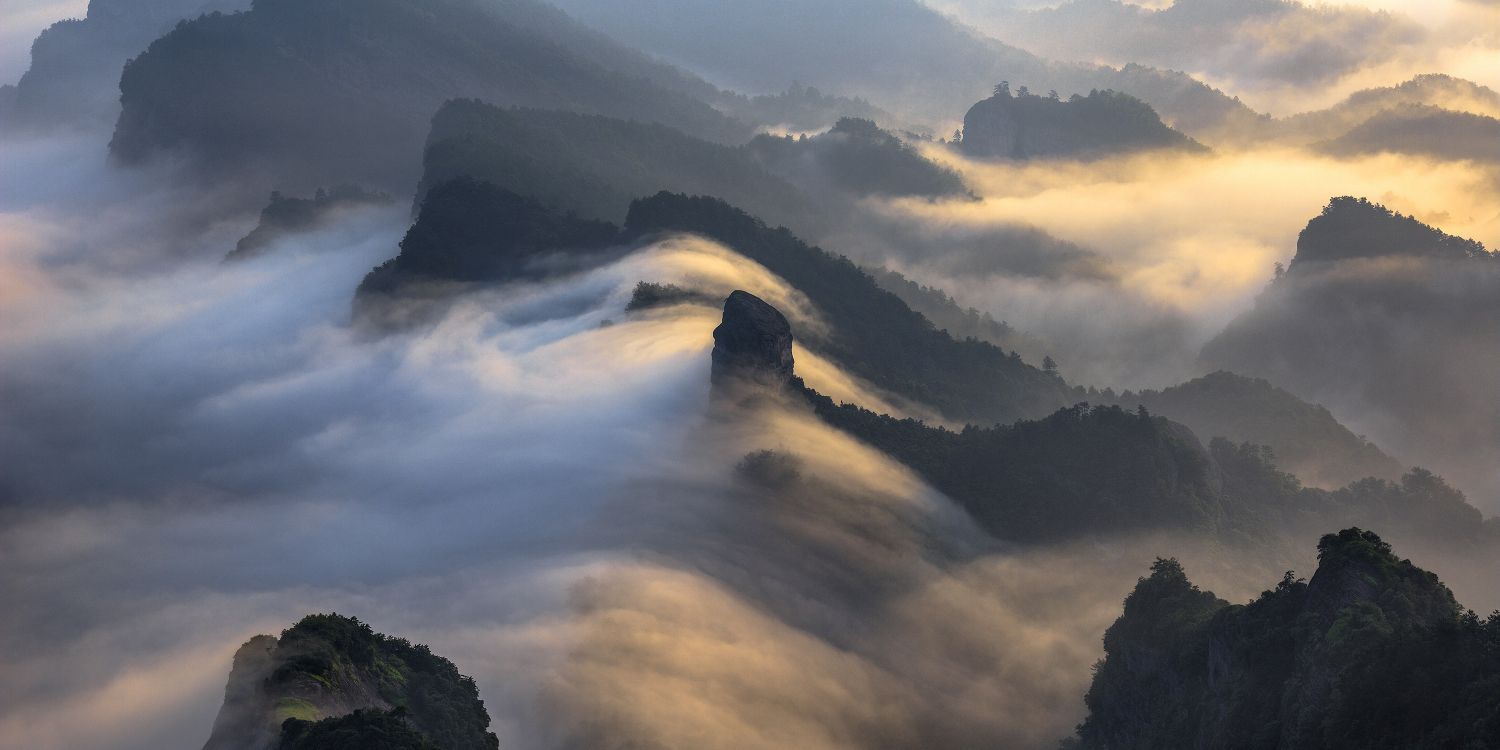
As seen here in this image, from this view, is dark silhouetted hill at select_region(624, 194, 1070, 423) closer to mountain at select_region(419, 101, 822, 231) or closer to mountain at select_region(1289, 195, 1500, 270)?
mountain at select_region(419, 101, 822, 231)

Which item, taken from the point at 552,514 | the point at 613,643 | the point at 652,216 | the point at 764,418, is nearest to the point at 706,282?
the point at 652,216

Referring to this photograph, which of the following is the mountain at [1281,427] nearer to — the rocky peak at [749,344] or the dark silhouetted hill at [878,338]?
the dark silhouetted hill at [878,338]

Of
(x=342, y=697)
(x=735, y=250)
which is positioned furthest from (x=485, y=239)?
(x=342, y=697)

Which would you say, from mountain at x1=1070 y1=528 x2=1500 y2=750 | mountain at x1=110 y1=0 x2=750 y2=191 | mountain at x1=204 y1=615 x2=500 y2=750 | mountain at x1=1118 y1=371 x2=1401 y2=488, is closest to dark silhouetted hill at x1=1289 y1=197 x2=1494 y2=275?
mountain at x1=1118 y1=371 x2=1401 y2=488

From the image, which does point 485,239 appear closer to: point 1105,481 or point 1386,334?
point 1105,481

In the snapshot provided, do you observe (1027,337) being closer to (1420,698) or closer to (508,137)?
(508,137)

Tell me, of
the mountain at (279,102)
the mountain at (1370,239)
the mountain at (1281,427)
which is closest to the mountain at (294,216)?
the mountain at (279,102)

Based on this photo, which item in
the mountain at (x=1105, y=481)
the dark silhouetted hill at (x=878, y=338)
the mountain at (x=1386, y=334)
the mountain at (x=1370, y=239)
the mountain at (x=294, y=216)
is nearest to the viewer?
the mountain at (x=1105, y=481)
